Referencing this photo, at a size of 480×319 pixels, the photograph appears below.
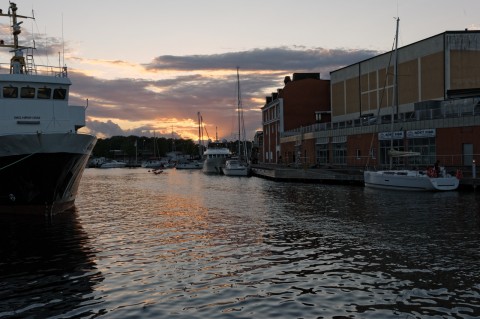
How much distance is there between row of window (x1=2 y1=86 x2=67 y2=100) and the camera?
87.1 feet

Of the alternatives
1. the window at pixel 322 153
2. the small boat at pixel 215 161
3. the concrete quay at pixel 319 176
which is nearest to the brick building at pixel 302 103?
the small boat at pixel 215 161

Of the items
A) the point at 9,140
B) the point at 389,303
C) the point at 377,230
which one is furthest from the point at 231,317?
the point at 9,140

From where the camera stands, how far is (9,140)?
23.1 m

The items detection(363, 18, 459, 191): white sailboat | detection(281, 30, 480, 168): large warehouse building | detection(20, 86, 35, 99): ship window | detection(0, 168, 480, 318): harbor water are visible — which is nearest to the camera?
detection(0, 168, 480, 318): harbor water

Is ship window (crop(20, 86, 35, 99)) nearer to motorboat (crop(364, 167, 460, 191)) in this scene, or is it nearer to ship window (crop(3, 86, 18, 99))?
ship window (crop(3, 86, 18, 99))

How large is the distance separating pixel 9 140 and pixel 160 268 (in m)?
12.9

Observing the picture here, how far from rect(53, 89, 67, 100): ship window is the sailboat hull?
26237 mm

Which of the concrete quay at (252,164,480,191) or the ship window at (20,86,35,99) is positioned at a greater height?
the ship window at (20,86,35,99)

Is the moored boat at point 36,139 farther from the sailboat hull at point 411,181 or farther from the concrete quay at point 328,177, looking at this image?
the concrete quay at point 328,177

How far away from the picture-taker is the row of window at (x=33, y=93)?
2655cm

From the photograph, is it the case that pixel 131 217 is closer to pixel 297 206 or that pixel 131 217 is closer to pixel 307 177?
pixel 297 206

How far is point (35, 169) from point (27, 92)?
575 cm

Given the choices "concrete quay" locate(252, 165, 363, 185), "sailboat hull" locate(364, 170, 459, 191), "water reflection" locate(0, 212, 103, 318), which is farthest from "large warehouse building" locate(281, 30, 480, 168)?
"water reflection" locate(0, 212, 103, 318)

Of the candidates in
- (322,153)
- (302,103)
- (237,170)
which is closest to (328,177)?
(322,153)
